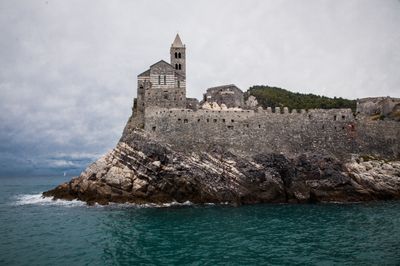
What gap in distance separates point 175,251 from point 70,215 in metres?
16.6

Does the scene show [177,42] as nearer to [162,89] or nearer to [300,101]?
[162,89]

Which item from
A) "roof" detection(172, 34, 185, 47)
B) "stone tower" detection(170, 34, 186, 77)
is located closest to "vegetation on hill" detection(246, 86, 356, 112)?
"stone tower" detection(170, 34, 186, 77)

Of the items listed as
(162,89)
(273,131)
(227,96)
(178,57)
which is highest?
(178,57)

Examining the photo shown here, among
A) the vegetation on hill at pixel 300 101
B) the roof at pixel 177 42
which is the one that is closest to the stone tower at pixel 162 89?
the roof at pixel 177 42

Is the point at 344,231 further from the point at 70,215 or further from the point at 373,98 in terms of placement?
the point at 373,98

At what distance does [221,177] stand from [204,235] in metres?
15.5

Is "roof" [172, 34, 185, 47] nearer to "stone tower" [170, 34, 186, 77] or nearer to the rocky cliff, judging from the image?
"stone tower" [170, 34, 186, 77]

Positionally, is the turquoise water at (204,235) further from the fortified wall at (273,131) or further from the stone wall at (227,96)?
the stone wall at (227,96)

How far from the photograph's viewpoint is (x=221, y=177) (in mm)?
39594

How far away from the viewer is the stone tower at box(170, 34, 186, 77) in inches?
2026

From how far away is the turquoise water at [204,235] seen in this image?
64.4 feet

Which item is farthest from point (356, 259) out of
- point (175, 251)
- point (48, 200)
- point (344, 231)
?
point (48, 200)

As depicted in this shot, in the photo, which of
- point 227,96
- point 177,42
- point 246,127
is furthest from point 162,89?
point 227,96

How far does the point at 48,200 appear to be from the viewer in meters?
44.9
